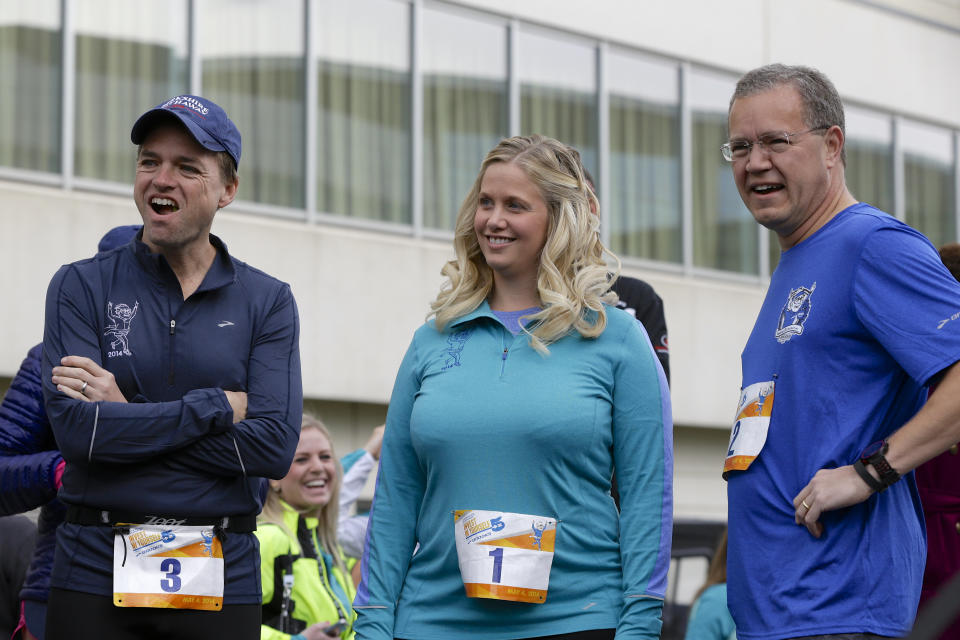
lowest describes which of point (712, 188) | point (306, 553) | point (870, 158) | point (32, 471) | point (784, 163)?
point (306, 553)

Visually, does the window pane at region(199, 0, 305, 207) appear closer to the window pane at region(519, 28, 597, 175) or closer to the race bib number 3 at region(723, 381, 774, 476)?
the window pane at region(519, 28, 597, 175)

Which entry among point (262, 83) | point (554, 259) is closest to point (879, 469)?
point (554, 259)

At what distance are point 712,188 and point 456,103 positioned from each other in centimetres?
377

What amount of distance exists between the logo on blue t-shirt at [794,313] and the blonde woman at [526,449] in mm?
417

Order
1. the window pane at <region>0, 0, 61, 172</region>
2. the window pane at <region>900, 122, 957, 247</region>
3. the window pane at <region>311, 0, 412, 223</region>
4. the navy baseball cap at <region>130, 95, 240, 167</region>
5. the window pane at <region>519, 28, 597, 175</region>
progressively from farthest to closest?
the window pane at <region>900, 122, 957, 247</region>
the window pane at <region>519, 28, 597, 175</region>
the window pane at <region>311, 0, 412, 223</region>
the window pane at <region>0, 0, 61, 172</region>
the navy baseball cap at <region>130, 95, 240, 167</region>

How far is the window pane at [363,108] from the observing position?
1341cm

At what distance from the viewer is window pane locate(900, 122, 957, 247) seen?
18.3 meters

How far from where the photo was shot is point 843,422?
320cm

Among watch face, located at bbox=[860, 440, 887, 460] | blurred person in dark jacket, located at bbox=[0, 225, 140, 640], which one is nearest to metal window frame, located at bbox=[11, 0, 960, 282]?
blurred person in dark jacket, located at bbox=[0, 225, 140, 640]

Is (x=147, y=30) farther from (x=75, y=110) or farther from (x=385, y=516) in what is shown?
(x=385, y=516)

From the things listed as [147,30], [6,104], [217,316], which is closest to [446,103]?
[147,30]

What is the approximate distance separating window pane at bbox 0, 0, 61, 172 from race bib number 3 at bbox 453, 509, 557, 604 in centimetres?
910

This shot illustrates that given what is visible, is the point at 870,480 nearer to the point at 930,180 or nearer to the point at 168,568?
the point at 168,568

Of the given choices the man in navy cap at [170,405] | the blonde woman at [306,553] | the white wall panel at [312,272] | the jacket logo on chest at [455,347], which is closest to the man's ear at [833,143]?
the jacket logo on chest at [455,347]
